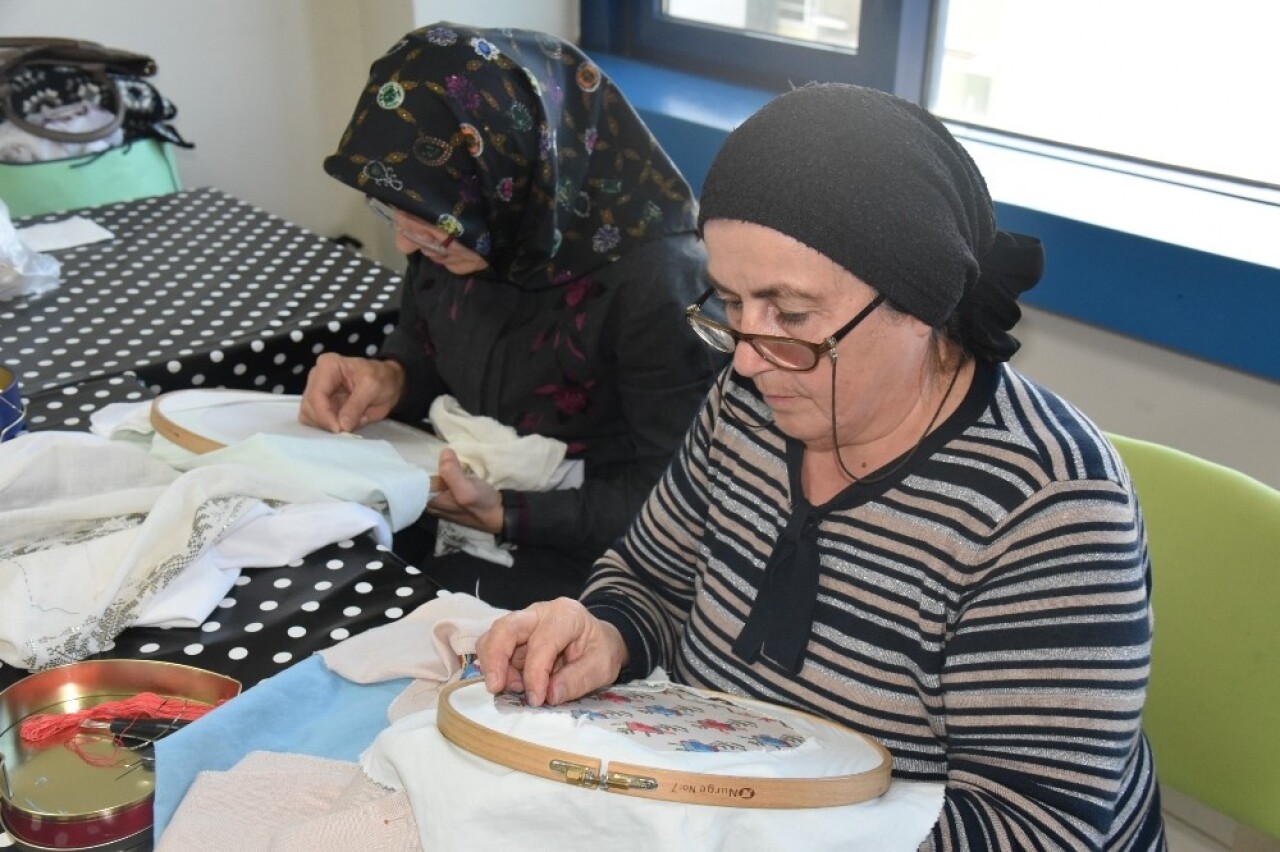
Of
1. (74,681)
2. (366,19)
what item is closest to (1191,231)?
(74,681)

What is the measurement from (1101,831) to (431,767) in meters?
0.52

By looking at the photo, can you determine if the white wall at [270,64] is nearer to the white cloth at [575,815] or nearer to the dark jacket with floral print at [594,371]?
the dark jacket with floral print at [594,371]

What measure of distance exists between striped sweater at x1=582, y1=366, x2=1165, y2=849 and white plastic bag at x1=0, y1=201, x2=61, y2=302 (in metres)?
1.35

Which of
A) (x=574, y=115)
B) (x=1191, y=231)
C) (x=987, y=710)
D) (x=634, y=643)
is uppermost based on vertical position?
(x=574, y=115)

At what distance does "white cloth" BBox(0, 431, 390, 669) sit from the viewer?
111cm

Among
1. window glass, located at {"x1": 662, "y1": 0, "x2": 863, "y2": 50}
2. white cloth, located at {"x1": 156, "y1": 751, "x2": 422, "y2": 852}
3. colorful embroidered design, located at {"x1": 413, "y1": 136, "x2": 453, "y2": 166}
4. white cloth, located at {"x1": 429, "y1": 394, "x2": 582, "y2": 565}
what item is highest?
window glass, located at {"x1": 662, "y1": 0, "x2": 863, "y2": 50}

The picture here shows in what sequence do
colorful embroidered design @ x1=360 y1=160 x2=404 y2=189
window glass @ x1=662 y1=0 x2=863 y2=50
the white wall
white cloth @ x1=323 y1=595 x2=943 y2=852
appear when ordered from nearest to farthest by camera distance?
1. white cloth @ x1=323 y1=595 x2=943 y2=852
2. colorful embroidered design @ x1=360 y1=160 x2=404 y2=189
3. window glass @ x1=662 y1=0 x2=863 y2=50
4. the white wall

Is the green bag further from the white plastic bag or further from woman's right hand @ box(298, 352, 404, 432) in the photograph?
woman's right hand @ box(298, 352, 404, 432)

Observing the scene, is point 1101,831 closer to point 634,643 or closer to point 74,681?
point 634,643

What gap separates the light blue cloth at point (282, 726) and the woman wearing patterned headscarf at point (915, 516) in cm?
13

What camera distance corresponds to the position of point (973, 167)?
3.18ft

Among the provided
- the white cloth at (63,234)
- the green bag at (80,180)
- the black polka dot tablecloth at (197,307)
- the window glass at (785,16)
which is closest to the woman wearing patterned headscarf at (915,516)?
the black polka dot tablecloth at (197,307)

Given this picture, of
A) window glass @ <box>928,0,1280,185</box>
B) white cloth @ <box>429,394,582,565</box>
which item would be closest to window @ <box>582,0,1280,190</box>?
window glass @ <box>928,0,1280,185</box>

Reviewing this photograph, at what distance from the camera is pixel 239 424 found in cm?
154
